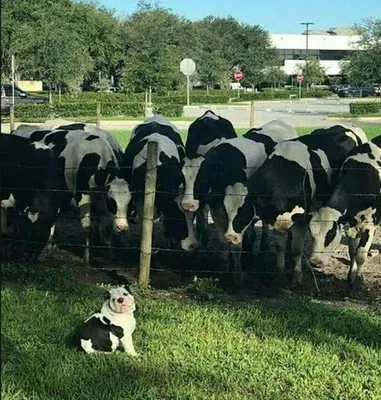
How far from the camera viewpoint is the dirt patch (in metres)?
8.47

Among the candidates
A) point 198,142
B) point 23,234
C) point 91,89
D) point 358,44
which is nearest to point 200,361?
point 23,234

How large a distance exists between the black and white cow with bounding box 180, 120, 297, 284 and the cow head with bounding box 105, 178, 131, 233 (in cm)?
84

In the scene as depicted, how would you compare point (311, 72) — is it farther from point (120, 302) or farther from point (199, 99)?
point (120, 302)

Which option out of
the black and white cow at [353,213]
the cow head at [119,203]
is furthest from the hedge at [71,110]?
the black and white cow at [353,213]

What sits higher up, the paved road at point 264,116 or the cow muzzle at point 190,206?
the paved road at point 264,116

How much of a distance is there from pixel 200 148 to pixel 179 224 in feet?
9.51

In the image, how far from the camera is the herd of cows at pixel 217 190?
8.75 m

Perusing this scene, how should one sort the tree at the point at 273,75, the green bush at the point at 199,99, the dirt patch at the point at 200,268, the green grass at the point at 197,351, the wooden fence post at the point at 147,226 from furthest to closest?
the tree at the point at 273,75, the green bush at the point at 199,99, the dirt patch at the point at 200,268, the wooden fence post at the point at 147,226, the green grass at the point at 197,351

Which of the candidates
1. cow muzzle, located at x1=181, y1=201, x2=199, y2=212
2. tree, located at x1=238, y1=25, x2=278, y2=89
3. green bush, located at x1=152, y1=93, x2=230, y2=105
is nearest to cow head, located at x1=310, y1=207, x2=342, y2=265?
cow muzzle, located at x1=181, y1=201, x2=199, y2=212

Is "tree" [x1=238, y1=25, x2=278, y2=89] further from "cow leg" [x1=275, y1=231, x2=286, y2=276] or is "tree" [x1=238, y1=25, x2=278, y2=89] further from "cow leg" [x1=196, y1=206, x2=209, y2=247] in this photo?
"cow leg" [x1=275, y1=231, x2=286, y2=276]

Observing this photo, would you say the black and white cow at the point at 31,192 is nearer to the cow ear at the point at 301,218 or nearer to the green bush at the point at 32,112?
the cow ear at the point at 301,218

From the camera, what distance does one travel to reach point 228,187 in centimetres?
925

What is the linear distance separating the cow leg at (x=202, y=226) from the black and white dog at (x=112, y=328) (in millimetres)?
5218

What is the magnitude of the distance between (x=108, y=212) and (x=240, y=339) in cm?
494
